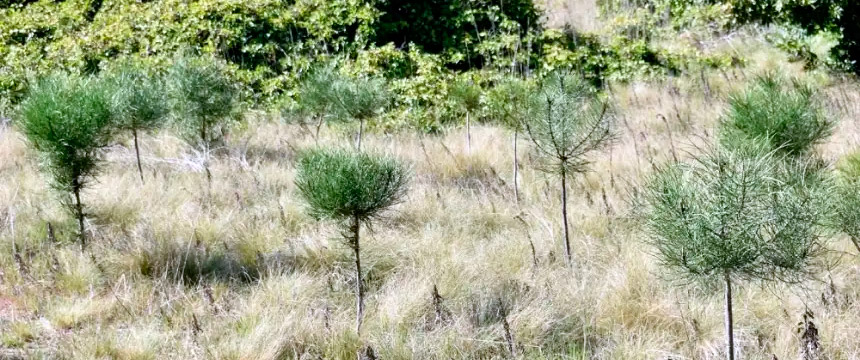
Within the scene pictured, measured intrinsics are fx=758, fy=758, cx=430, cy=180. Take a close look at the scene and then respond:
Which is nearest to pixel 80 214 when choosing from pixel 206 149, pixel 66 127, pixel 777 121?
pixel 66 127

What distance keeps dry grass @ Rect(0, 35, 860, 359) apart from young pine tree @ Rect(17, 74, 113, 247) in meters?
0.55

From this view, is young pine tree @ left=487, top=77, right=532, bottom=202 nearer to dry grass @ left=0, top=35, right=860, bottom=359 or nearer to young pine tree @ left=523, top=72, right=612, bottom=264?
dry grass @ left=0, top=35, right=860, bottom=359

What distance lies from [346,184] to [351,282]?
4.15ft

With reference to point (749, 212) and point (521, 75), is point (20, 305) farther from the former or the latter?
point (521, 75)

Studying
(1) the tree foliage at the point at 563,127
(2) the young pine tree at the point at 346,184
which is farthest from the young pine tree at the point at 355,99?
(2) the young pine tree at the point at 346,184

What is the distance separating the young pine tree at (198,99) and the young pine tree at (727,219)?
17.8 ft

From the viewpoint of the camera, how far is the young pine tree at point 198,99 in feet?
25.6

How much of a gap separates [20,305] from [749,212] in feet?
13.5


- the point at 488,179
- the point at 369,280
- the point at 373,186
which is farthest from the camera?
the point at 488,179

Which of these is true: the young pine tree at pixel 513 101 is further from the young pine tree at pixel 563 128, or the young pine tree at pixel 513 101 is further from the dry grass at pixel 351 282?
the young pine tree at pixel 563 128

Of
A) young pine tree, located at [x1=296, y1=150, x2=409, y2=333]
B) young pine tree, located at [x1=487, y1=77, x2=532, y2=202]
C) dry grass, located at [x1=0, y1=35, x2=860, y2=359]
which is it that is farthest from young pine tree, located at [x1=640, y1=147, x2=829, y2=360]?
young pine tree, located at [x1=487, y1=77, x2=532, y2=202]

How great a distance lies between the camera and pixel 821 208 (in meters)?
3.46

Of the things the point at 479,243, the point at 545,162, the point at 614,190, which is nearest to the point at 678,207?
the point at 545,162

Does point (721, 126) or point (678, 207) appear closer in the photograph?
point (678, 207)
